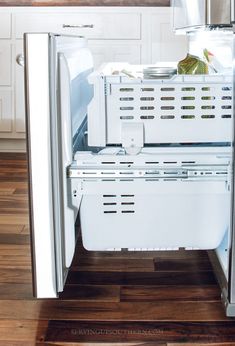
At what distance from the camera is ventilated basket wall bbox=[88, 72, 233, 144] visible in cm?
134

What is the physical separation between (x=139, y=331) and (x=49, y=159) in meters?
0.44

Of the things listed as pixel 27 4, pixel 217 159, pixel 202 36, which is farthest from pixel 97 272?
pixel 27 4

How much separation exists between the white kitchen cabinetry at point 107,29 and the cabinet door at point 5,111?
0.18 metres

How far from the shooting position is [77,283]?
1.57 meters

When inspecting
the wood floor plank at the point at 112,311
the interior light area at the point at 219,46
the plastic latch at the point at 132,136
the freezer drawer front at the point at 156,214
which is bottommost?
the wood floor plank at the point at 112,311

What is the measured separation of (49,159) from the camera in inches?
48.9

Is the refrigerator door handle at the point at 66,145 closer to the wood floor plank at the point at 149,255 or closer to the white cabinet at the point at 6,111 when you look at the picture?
the wood floor plank at the point at 149,255

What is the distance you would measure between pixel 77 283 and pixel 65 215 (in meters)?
0.32

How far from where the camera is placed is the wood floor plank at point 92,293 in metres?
1.47

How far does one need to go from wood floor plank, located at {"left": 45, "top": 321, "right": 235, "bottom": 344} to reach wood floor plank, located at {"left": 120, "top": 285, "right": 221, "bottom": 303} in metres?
0.13

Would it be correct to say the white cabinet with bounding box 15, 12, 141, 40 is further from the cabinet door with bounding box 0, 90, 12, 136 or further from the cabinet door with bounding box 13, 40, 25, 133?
the cabinet door with bounding box 0, 90, 12, 136

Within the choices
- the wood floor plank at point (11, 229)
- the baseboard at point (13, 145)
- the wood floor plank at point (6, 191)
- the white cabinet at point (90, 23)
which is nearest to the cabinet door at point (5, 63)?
the white cabinet at point (90, 23)

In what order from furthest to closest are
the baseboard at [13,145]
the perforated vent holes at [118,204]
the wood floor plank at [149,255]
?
the baseboard at [13,145], the wood floor plank at [149,255], the perforated vent holes at [118,204]

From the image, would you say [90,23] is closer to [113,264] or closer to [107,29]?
[107,29]
